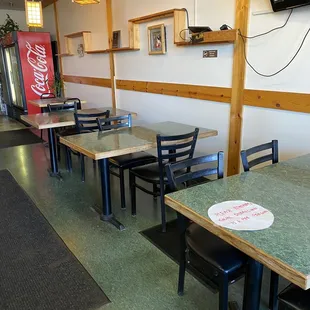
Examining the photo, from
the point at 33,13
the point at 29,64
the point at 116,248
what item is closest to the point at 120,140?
the point at 116,248

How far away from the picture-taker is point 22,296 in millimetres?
1899

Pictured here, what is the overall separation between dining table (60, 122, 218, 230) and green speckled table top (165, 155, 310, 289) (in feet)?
3.19

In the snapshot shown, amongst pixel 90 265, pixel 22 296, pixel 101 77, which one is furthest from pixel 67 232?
pixel 101 77

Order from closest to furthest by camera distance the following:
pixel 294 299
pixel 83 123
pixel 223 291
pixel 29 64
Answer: pixel 294 299, pixel 223 291, pixel 83 123, pixel 29 64

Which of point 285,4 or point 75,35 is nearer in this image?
point 285,4

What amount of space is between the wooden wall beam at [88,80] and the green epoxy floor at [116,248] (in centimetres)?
199

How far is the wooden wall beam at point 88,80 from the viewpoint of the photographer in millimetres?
5384

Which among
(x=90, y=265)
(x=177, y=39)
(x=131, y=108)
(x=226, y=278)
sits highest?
(x=177, y=39)

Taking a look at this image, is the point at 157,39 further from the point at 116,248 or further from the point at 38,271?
the point at 38,271

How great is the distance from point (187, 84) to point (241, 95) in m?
0.81

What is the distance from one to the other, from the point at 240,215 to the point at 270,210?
0.47 feet

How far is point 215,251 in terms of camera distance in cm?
151

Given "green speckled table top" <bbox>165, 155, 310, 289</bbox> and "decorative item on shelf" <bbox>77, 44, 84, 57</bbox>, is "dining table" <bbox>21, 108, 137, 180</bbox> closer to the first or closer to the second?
"decorative item on shelf" <bbox>77, 44, 84, 57</bbox>

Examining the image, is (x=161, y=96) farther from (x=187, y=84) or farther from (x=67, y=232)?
(x=67, y=232)
